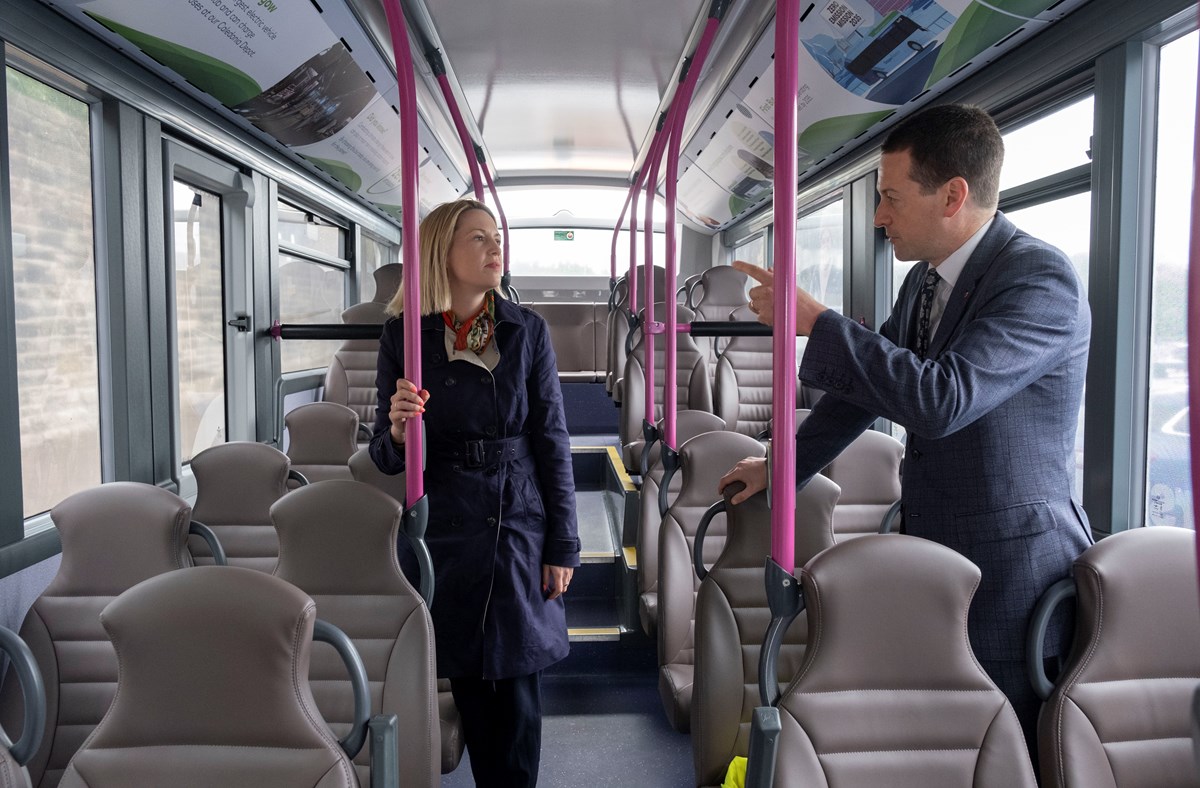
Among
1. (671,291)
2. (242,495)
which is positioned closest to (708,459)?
(671,291)

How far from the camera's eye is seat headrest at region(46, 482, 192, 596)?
1983 millimetres

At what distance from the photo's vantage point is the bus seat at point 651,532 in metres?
2.98

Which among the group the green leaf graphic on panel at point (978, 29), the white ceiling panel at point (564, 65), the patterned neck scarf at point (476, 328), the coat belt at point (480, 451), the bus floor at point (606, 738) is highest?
the white ceiling panel at point (564, 65)

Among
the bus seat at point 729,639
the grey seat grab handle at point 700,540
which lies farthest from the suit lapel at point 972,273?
the grey seat grab handle at point 700,540

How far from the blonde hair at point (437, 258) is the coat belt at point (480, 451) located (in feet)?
1.09

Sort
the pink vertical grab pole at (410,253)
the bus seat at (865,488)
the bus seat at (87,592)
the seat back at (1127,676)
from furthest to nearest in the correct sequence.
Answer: the bus seat at (865,488)
the bus seat at (87,592)
the pink vertical grab pole at (410,253)
the seat back at (1127,676)

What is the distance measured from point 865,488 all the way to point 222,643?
2.19 metres

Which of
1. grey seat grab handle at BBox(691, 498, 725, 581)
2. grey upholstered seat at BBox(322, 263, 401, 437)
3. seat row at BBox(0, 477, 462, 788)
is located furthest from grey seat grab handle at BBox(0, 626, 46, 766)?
grey upholstered seat at BBox(322, 263, 401, 437)

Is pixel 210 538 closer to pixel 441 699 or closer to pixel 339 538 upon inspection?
pixel 339 538

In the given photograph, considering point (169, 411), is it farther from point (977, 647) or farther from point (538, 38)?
point (977, 647)

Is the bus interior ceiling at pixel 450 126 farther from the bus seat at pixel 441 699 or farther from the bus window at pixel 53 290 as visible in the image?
the bus seat at pixel 441 699

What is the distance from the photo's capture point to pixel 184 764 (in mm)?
1139

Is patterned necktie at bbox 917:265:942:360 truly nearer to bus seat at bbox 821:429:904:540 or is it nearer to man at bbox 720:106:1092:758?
man at bbox 720:106:1092:758

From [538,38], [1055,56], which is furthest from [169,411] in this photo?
[1055,56]
